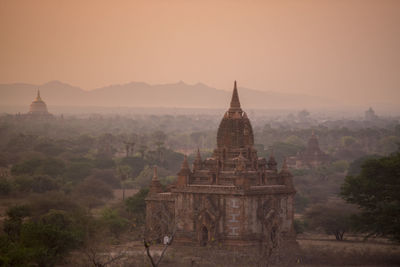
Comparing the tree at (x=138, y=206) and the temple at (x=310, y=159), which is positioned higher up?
the tree at (x=138, y=206)

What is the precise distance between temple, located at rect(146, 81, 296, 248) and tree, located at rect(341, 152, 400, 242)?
4692mm

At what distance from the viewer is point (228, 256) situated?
4659cm

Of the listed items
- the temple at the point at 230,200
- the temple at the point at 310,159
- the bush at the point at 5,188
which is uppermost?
the temple at the point at 230,200

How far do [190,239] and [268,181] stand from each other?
6.06m

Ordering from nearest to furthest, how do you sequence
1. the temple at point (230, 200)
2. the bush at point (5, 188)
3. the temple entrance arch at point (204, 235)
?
the temple at point (230, 200), the temple entrance arch at point (204, 235), the bush at point (5, 188)

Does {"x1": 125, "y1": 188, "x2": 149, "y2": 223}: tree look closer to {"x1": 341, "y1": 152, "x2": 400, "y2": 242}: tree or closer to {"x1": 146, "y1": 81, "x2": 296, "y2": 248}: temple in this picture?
{"x1": 146, "y1": 81, "x2": 296, "y2": 248}: temple

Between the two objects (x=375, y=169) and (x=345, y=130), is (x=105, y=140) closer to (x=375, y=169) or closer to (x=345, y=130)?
(x=345, y=130)

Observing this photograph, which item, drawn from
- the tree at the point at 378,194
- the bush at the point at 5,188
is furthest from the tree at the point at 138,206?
the bush at the point at 5,188

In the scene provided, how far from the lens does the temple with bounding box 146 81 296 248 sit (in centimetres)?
4816

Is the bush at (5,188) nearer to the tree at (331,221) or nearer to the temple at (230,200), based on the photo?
Answer: the temple at (230,200)

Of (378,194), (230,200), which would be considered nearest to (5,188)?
(230,200)

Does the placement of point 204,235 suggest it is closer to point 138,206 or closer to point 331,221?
point 138,206

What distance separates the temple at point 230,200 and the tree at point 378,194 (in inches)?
185

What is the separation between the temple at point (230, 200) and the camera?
1896 inches
